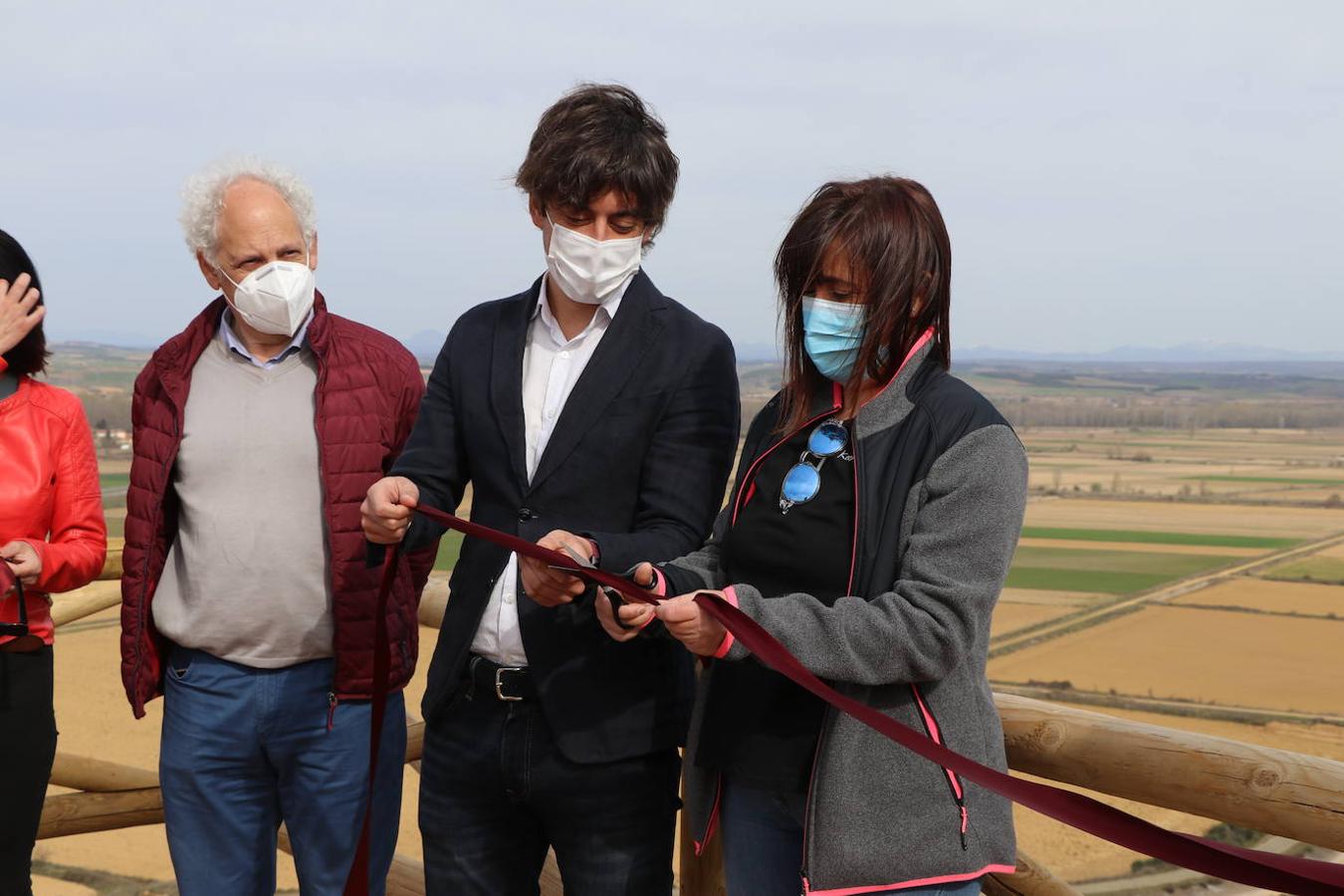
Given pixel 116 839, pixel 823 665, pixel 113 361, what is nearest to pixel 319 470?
pixel 823 665

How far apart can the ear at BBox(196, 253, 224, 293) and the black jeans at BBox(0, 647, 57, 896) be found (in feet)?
2.86

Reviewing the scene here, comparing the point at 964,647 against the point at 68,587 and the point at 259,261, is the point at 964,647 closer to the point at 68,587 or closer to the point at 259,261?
the point at 259,261

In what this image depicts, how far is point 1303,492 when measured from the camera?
6512 centimetres

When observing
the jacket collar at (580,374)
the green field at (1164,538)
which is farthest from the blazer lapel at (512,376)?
the green field at (1164,538)

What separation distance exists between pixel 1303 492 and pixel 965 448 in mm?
70419

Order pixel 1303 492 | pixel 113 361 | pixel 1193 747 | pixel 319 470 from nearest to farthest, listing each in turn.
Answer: pixel 1193 747
pixel 319 470
pixel 1303 492
pixel 113 361

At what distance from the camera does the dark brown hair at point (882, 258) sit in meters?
2.06

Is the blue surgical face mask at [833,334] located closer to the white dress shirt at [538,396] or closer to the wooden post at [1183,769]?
the white dress shirt at [538,396]

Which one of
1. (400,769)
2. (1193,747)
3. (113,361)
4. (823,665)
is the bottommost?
(113,361)

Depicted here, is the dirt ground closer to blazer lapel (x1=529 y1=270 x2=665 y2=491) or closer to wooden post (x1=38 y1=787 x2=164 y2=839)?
wooden post (x1=38 y1=787 x2=164 y2=839)

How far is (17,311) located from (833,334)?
1.87m

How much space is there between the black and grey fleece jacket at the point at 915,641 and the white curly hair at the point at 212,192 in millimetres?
1562

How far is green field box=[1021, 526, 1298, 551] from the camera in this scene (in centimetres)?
5022

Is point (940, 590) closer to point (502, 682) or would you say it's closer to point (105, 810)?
point (502, 682)
